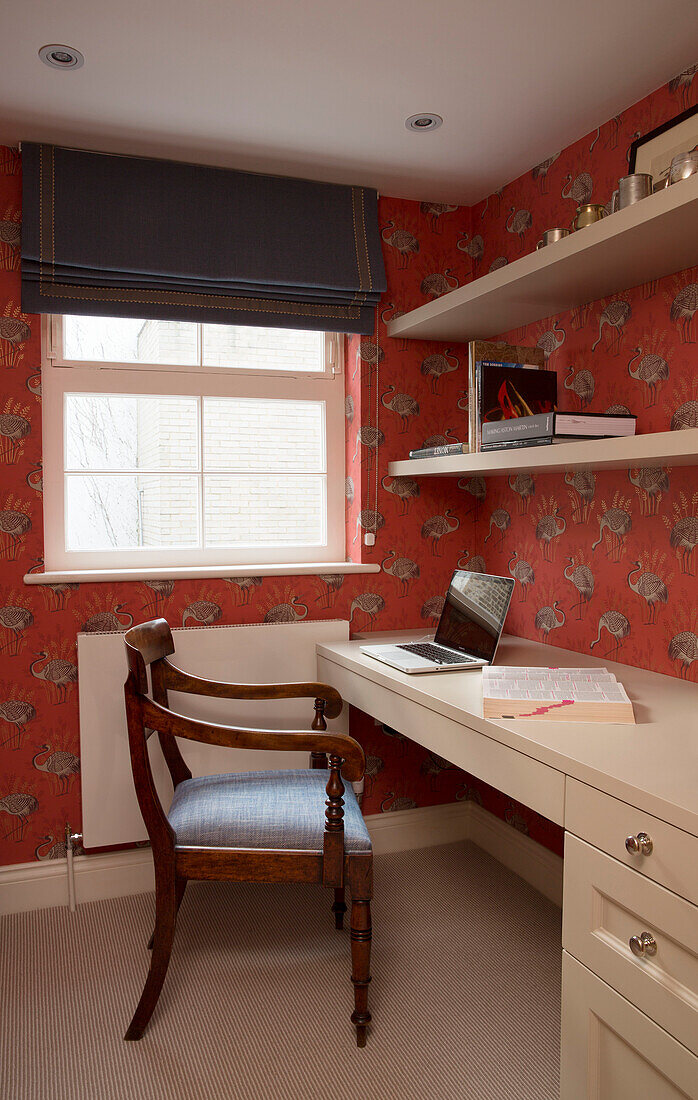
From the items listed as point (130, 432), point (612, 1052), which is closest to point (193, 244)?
point (130, 432)

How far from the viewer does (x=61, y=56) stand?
1.85 meters

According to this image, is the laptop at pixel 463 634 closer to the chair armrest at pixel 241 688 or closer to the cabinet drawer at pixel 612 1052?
the chair armrest at pixel 241 688

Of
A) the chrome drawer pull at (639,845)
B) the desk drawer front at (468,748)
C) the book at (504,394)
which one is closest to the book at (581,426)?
the book at (504,394)

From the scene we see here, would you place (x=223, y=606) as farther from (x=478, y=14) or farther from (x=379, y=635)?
(x=478, y=14)

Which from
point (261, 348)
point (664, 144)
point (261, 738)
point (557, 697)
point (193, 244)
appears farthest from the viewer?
point (261, 348)

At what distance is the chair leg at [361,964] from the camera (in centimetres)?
178

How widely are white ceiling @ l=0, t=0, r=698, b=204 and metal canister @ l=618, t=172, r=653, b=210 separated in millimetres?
366

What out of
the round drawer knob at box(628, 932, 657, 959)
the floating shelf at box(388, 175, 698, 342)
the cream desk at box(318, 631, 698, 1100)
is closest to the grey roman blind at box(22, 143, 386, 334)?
the floating shelf at box(388, 175, 698, 342)

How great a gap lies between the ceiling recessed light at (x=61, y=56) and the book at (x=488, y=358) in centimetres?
122

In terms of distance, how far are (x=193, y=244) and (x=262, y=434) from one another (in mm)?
648

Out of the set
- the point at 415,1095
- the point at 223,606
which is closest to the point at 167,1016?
the point at 415,1095

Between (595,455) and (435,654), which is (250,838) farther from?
(595,455)

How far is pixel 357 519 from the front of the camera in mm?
2754

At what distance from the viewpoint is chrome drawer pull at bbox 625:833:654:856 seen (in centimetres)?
117
